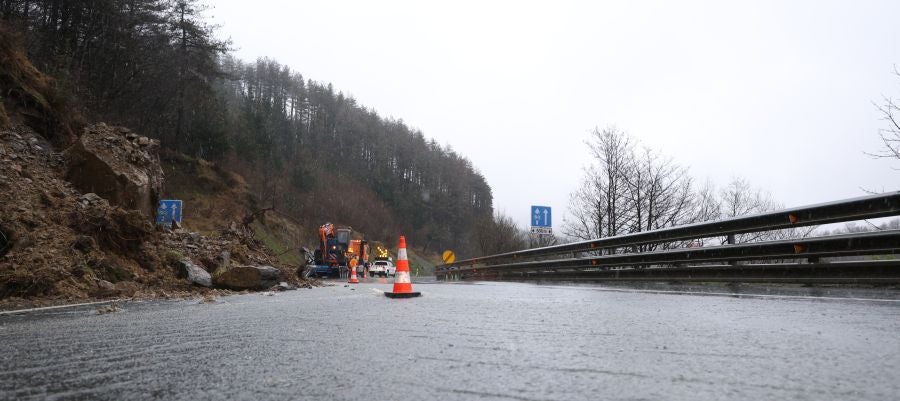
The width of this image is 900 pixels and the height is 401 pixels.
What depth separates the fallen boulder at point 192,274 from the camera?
10864 mm

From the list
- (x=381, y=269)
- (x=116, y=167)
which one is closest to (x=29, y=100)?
(x=116, y=167)

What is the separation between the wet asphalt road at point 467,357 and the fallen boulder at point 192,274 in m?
6.44

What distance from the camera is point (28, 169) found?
10.5m

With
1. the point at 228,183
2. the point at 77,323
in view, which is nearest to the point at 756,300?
the point at 77,323

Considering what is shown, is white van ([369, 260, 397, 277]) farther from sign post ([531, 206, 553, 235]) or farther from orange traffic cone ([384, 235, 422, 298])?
orange traffic cone ([384, 235, 422, 298])

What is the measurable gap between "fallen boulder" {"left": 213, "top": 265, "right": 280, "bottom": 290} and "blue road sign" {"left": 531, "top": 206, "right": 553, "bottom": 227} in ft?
48.3

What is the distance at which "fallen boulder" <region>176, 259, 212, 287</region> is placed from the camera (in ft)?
35.6

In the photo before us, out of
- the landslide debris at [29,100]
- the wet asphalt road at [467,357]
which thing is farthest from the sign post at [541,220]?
the wet asphalt road at [467,357]

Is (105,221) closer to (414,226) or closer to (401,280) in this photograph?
(401,280)

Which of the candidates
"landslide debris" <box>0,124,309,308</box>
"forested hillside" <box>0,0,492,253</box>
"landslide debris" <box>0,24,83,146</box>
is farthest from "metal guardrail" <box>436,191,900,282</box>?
"forested hillside" <box>0,0,492,253</box>

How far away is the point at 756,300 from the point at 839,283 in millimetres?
1616

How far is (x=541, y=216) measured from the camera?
25188mm

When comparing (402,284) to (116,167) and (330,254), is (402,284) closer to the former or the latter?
(116,167)

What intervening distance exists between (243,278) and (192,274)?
104 cm
